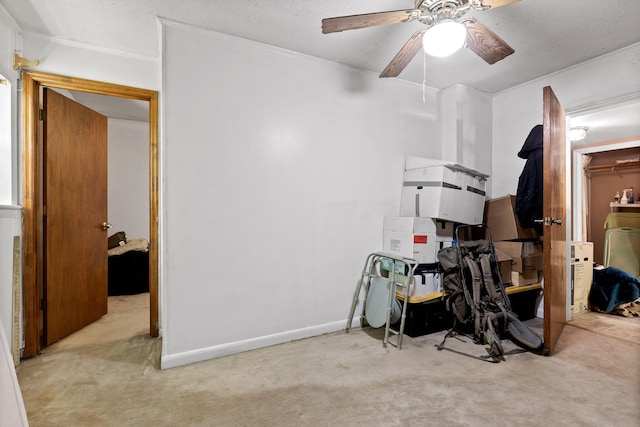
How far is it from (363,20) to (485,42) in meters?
0.79

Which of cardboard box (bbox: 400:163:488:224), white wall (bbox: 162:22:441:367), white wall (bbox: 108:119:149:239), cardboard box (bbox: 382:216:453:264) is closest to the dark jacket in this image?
cardboard box (bbox: 400:163:488:224)

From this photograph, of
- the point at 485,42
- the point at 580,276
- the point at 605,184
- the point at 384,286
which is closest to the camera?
the point at 485,42

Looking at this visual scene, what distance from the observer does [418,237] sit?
2668mm

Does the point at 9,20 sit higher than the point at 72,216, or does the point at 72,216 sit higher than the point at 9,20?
the point at 9,20

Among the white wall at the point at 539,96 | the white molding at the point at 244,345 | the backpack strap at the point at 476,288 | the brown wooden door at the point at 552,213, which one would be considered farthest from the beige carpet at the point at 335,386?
the white wall at the point at 539,96

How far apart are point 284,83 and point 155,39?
3.28 feet

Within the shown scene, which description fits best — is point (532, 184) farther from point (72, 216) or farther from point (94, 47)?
point (72, 216)

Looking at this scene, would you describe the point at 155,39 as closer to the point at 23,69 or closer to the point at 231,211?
the point at 23,69

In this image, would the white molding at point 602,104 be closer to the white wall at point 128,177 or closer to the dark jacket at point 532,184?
the dark jacket at point 532,184

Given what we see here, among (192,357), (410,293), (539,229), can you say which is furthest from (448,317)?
(192,357)

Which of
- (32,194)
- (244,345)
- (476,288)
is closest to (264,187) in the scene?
(244,345)

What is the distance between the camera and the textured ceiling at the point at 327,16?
200 cm

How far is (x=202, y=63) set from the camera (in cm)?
225

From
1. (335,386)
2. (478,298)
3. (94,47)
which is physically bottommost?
(335,386)
